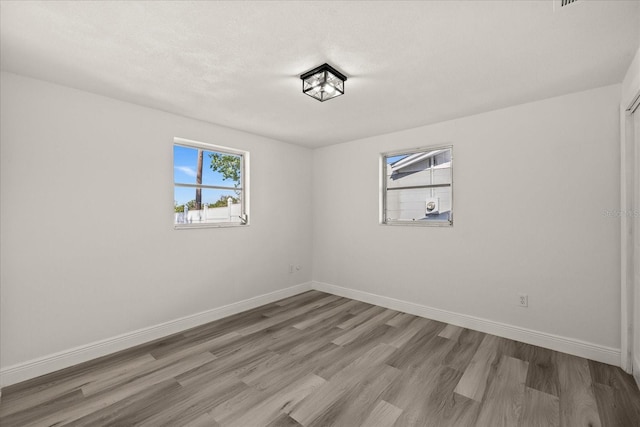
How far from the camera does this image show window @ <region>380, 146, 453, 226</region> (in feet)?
11.7

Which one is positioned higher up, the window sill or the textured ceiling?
the textured ceiling

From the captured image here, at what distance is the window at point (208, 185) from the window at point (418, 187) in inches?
81.1

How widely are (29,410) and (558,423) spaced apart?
3553 mm

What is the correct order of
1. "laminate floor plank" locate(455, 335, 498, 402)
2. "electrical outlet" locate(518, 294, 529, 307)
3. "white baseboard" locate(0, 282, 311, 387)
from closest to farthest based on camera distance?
"laminate floor plank" locate(455, 335, 498, 402) < "white baseboard" locate(0, 282, 311, 387) < "electrical outlet" locate(518, 294, 529, 307)

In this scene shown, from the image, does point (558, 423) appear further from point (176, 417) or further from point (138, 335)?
point (138, 335)

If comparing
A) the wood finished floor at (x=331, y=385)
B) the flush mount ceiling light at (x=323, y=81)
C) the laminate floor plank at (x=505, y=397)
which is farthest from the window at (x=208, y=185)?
the laminate floor plank at (x=505, y=397)

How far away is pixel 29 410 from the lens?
193 centimetres

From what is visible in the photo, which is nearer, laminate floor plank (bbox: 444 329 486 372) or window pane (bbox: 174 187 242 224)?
laminate floor plank (bbox: 444 329 486 372)

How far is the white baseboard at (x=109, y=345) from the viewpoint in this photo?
225 cm

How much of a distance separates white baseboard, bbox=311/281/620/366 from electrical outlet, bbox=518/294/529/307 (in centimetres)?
25

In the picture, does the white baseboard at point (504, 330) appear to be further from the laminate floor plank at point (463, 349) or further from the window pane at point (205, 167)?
the window pane at point (205, 167)

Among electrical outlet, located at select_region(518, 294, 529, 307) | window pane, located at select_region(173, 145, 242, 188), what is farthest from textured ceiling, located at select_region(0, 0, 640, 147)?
electrical outlet, located at select_region(518, 294, 529, 307)

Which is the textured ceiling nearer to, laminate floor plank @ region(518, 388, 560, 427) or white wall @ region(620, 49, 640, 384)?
white wall @ region(620, 49, 640, 384)

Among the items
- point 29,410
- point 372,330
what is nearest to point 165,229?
point 29,410
